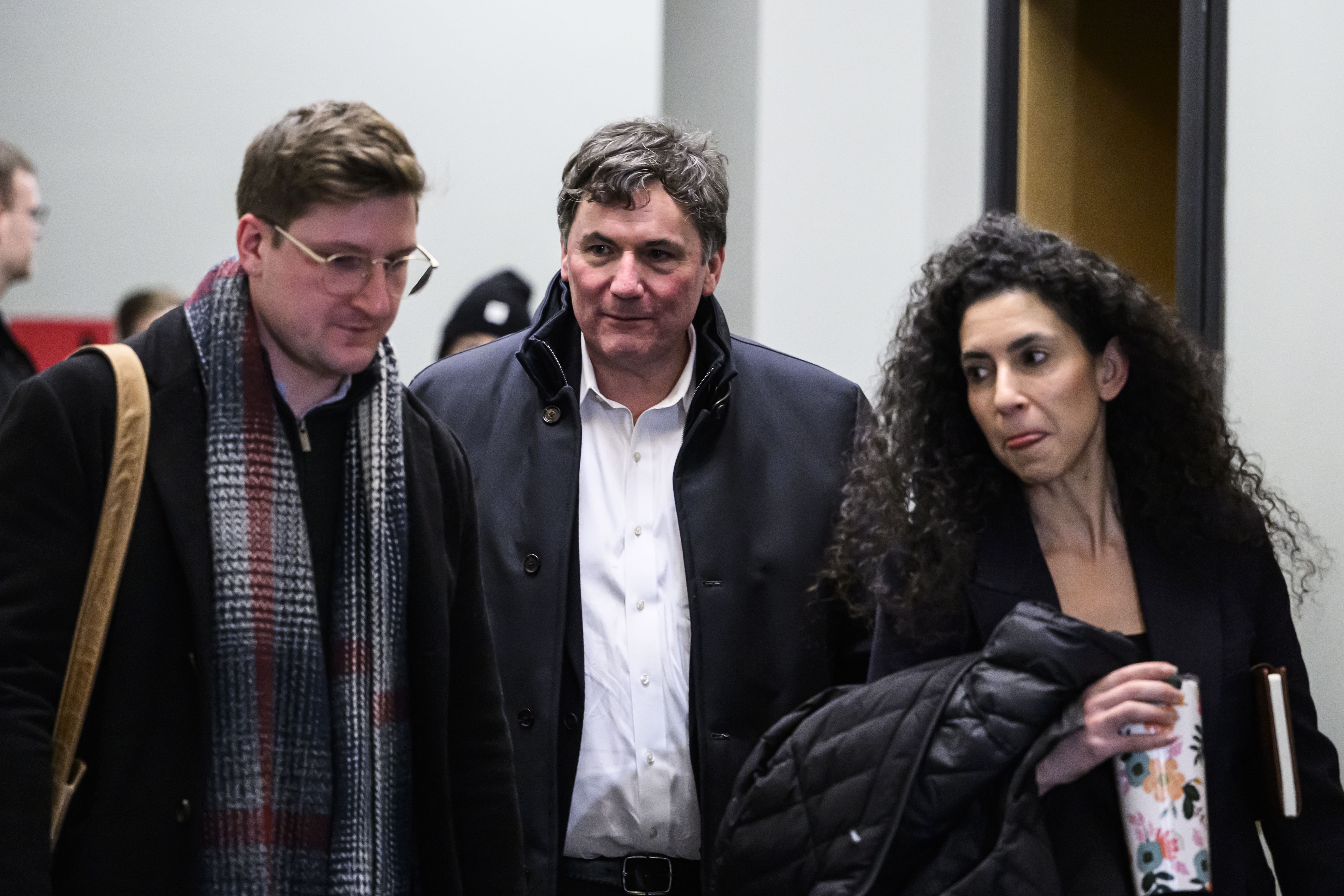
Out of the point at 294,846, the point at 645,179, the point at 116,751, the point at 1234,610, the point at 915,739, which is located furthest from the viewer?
the point at 645,179

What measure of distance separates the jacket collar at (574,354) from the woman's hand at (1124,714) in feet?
2.92

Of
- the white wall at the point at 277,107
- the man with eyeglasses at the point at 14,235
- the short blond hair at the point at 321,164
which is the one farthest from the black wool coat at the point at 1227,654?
the white wall at the point at 277,107

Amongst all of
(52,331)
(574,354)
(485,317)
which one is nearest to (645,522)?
(574,354)

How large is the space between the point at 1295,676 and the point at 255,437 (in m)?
1.56

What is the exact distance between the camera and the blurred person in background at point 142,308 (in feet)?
16.5

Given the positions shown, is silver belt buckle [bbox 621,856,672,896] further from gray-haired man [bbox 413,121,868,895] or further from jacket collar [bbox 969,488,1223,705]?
jacket collar [bbox 969,488,1223,705]

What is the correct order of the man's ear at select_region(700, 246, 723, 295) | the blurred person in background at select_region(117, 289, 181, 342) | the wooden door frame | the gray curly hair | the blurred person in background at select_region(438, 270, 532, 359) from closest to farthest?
the gray curly hair → the man's ear at select_region(700, 246, 723, 295) → the wooden door frame → the blurred person in background at select_region(438, 270, 532, 359) → the blurred person in background at select_region(117, 289, 181, 342)

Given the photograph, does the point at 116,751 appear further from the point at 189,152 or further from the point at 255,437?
the point at 189,152

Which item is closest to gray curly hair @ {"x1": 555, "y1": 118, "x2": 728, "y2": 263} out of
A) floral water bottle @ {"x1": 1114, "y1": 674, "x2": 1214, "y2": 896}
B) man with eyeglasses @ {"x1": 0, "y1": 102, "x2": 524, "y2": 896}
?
man with eyeglasses @ {"x1": 0, "y1": 102, "x2": 524, "y2": 896}

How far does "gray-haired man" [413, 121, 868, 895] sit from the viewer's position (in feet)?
7.82

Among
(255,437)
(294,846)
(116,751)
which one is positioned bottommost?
(294,846)

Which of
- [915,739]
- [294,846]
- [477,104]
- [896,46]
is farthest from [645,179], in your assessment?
[477,104]

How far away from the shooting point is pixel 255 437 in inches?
70.4

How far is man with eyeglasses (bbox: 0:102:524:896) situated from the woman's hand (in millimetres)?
777
